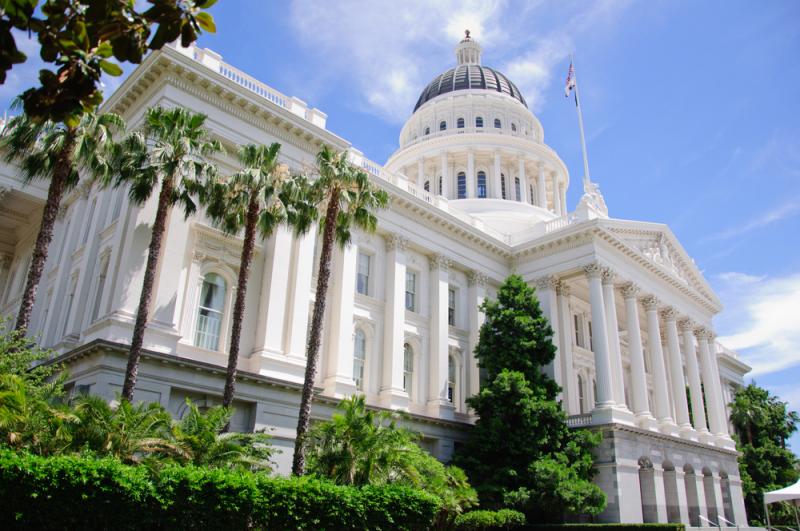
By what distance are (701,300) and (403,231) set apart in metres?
24.2

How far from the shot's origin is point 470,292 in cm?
3634

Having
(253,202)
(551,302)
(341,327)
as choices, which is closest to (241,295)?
(253,202)

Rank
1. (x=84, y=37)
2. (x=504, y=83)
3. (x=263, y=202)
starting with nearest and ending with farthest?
(x=84, y=37) < (x=263, y=202) < (x=504, y=83)

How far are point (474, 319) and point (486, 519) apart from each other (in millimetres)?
13387

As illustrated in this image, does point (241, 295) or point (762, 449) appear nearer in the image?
point (241, 295)

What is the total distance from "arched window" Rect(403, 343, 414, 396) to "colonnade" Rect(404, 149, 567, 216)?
824 inches

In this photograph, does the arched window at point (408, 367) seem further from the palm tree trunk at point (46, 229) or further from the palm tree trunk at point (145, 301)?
the palm tree trunk at point (46, 229)

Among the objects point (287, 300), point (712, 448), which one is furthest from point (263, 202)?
point (712, 448)

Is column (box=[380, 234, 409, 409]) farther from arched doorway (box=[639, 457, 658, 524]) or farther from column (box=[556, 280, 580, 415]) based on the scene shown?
arched doorway (box=[639, 457, 658, 524])

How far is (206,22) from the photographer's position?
417cm

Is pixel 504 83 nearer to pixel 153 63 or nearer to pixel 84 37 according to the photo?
pixel 153 63

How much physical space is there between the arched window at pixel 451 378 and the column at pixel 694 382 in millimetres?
16529

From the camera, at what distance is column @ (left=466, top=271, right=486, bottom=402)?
34656mm

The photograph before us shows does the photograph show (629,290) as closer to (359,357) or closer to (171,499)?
(359,357)
